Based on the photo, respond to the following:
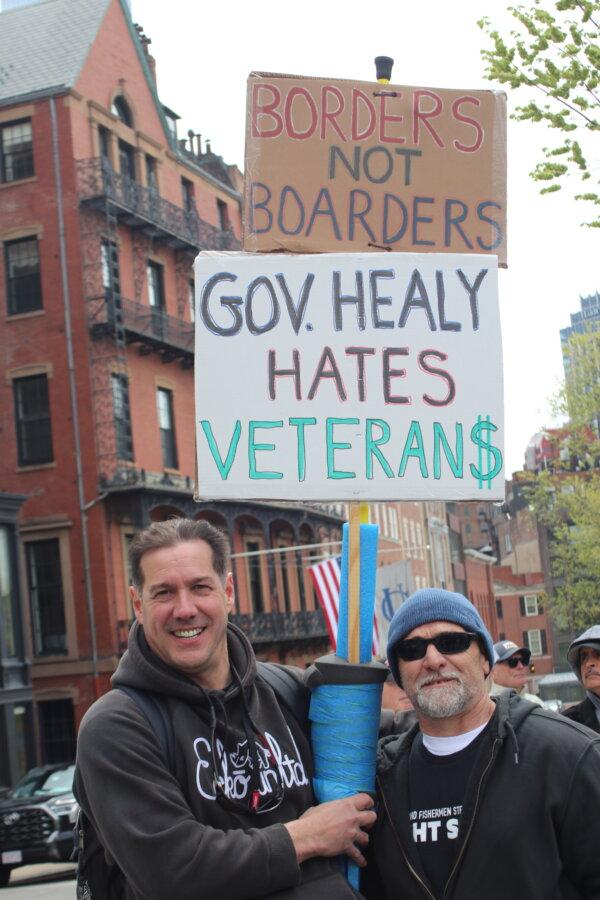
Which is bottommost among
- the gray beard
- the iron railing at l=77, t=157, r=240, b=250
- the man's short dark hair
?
the gray beard

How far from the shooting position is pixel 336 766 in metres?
3.96

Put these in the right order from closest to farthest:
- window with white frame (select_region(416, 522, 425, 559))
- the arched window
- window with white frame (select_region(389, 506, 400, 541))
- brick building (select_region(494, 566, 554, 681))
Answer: the arched window → window with white frame (select_region(389, 506, 400, 541)) → window with white frame (select_region(416, 522, 425, 559)) → brick building (select_region(494, 566, 554, 681))

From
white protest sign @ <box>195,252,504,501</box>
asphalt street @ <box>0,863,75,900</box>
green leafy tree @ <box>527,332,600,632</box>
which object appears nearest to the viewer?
white protest sign @ <box>195,252,504,501</box>

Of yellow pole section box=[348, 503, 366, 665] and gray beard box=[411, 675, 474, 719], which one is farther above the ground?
yellow pole section box=[348, 503, 366, 665]

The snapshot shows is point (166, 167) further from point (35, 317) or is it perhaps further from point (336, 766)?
point (336, 766)

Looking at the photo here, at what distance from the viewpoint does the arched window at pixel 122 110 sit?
35938 mm

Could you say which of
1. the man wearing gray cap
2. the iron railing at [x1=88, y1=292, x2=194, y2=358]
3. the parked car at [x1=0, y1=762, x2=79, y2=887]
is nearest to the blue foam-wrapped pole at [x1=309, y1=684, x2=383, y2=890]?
the man wearing gray cap

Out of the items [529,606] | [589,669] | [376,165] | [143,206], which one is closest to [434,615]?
[376,165]

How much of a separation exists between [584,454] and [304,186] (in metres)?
37.8

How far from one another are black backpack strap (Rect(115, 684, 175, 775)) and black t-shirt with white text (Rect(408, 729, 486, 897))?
Answer: 2.32 ft

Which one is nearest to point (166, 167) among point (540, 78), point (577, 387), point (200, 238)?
point (200, 238)

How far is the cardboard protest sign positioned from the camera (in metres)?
4.73

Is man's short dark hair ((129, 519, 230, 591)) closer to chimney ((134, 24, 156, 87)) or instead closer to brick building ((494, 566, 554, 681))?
chimney ((134, 24, 156, 87))

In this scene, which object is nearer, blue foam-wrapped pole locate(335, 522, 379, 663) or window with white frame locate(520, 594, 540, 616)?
blue foam-wrapped pole locate(335, 522, 379, 663)
